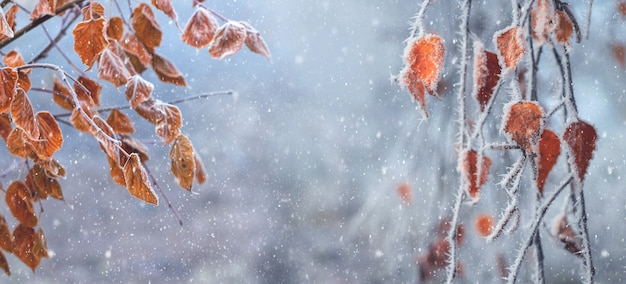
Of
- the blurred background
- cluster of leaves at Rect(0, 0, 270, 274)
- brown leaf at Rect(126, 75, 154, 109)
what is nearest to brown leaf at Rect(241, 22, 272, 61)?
cluster of leaves at Rect(0, 0, 270, 274)

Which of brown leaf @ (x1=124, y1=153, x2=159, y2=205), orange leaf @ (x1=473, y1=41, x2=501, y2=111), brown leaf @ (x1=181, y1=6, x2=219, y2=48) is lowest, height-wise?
brown leaf @ (x1=124, y1=153, x2=159, y2=205)

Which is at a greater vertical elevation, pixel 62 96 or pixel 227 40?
pixel 227 40

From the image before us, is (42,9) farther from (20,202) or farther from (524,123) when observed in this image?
(524,123)

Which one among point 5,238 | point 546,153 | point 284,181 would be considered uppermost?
point 546,153

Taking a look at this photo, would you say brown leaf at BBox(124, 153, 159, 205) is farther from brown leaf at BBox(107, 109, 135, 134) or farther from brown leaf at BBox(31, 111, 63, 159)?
brown leaf at BBox(107, 109, 135, 134)

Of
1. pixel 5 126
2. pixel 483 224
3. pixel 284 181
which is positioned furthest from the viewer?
pixel 284 181

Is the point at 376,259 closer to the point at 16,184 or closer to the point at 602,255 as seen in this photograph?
the point at 602,255

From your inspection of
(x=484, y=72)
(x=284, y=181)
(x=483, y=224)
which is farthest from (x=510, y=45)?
(x=284, y=181)
